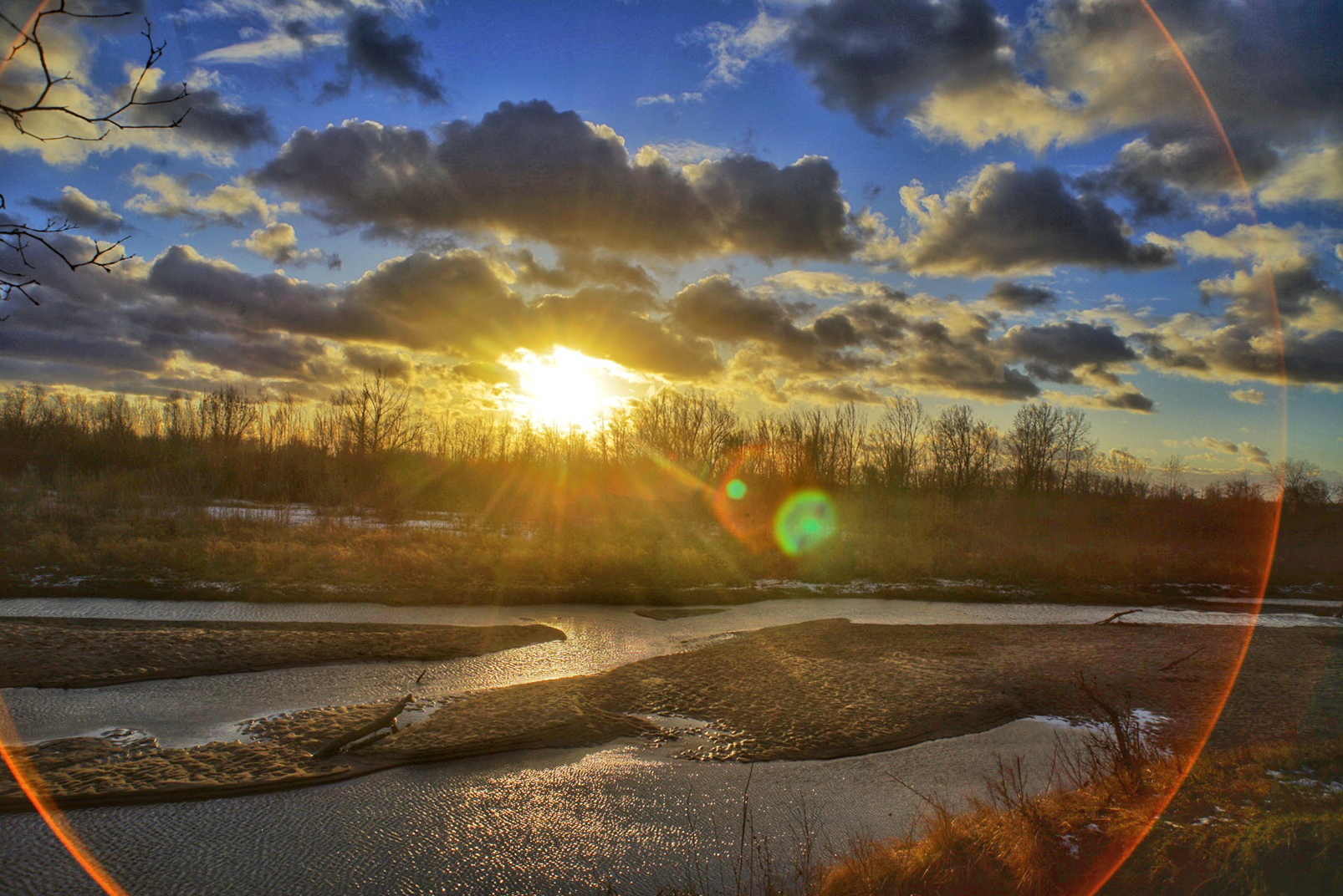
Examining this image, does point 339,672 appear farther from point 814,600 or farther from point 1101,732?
point 814,600

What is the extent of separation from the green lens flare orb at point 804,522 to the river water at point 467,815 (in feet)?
52.3

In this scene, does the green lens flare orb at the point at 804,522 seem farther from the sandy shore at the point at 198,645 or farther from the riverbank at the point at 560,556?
the sandy shore at the point at 198,645

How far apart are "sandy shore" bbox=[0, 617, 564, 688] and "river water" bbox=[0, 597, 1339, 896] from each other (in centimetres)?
45

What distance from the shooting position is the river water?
14.3 feet

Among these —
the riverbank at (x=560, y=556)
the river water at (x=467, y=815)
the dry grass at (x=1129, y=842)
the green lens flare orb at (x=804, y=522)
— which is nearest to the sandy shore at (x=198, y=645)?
the river water at (x=467, y=815)

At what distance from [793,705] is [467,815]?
3.89 meters

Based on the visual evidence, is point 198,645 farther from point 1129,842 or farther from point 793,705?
point 1129,842

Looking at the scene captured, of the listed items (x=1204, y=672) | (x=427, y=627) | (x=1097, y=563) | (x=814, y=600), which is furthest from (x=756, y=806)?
(x=1097, y=563)

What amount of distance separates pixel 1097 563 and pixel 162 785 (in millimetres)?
25285

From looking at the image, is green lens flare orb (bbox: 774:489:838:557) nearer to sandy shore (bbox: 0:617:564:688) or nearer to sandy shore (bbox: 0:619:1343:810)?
sandy shore (bbox: 0:619:1343:810)

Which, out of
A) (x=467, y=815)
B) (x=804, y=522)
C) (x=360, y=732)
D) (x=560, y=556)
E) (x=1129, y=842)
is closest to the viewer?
(x=1129, y=842)

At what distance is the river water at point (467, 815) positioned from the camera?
14.3 ft

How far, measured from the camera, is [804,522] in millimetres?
34844

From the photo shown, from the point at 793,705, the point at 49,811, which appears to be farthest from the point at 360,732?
the point at 793,705
